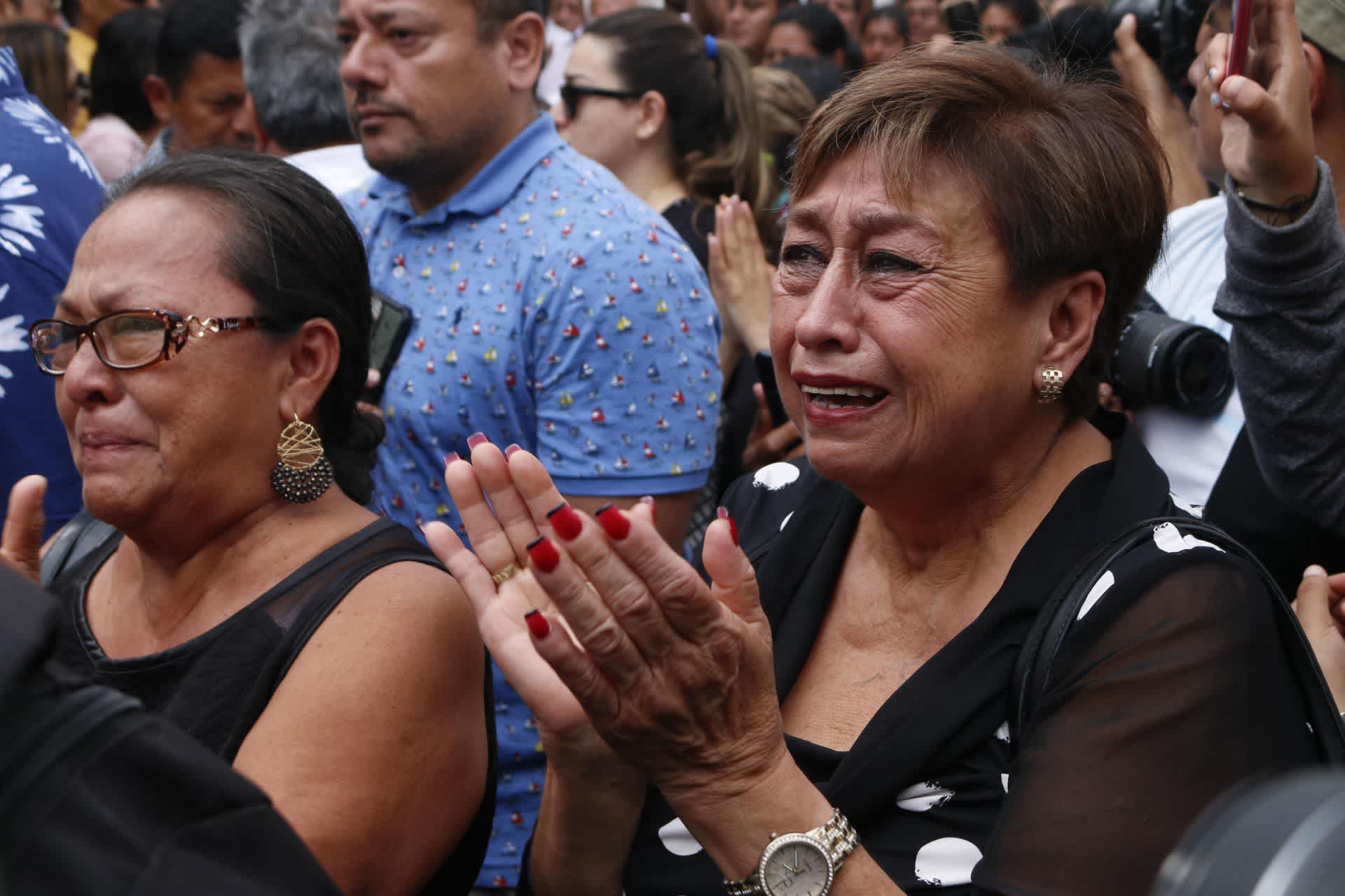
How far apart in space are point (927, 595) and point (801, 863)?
516 millimetres

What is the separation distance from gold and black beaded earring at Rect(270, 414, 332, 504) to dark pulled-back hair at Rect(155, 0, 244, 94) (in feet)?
11.1

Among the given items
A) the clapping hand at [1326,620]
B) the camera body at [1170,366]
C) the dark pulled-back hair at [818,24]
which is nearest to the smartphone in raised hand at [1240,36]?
the camera body at [1170,366]

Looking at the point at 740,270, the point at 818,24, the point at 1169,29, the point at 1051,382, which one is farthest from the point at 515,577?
the point at 818,24

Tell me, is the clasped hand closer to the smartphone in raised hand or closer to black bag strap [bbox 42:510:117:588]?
black bag strap [bbox 42:510:117:588]

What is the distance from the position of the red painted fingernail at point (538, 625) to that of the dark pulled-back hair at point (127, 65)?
204 inches

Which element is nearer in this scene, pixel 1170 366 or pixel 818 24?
pixel 1170 366

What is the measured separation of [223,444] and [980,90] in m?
1.25

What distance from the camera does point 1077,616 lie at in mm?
1778

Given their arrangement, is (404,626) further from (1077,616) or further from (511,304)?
(511,304)

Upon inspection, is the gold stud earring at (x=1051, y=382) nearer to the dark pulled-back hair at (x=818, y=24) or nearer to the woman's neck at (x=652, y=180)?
the woman's neck at (x=652, y=180)

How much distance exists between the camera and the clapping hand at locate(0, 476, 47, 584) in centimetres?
214

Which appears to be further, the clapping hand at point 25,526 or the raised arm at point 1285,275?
the raised arm at point 1285,275

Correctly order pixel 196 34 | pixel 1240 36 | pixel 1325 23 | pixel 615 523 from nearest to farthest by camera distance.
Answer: pixel 615 523 → pixel 1240 36 → pixel 1325 23 → pixel 196 34

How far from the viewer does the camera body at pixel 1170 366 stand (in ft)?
9.33
